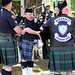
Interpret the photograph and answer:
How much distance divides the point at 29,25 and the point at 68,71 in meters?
1.51

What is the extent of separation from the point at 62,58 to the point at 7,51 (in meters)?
1.01

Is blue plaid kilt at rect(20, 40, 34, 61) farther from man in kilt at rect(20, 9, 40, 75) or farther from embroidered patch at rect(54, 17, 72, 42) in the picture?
embroidered patch at rect(54, 17, 72, 42)

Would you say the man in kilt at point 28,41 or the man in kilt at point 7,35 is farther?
the man in kilt at point 28,41

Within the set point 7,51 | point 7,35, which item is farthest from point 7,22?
point 7,51

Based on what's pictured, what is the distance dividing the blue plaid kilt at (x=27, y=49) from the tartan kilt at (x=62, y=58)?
1.11 metres

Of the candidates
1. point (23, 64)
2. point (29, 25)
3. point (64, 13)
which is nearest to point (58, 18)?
point (64, 13)

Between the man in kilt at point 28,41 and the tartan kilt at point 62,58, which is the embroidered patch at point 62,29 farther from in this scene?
the man in kilt at point 28,41

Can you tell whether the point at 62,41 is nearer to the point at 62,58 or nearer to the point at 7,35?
the point at 62,58

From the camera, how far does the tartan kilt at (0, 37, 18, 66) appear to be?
2.87 meters

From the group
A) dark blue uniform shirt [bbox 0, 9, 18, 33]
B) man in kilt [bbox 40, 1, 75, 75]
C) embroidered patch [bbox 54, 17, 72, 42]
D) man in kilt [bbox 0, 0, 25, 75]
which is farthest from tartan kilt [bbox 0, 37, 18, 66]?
embroidered patch [bbox 54, 17, 72, 42]

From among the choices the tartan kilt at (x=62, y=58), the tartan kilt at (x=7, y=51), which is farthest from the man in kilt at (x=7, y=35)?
the tartan kilt at (x=62, y=58)

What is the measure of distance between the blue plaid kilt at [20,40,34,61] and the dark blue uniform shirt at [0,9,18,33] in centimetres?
105

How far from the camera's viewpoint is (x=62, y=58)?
2.80m

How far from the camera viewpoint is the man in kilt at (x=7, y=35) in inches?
108
